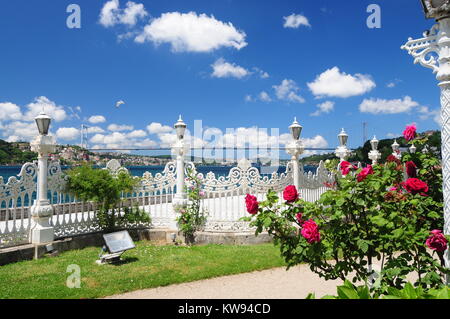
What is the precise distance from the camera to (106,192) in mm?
7641

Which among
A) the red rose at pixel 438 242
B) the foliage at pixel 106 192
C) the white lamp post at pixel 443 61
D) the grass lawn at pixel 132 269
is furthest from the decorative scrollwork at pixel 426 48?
the foliage at pixel 106 192

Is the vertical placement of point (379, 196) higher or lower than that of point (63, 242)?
higher

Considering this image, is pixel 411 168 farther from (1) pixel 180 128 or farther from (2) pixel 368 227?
(1) pixel 180 128

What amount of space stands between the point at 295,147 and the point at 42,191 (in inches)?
242

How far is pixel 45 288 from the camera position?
4871mm

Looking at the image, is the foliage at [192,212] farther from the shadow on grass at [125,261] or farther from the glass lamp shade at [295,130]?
the glass lamp shade at [295,130]

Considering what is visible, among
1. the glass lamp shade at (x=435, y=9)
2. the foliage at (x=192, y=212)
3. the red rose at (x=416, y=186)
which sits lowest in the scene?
the foliage at (x=192, y=212)

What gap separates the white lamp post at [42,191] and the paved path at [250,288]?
2.98m

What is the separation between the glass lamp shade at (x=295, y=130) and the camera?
820 centimetres

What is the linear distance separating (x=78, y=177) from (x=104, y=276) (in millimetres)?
2791

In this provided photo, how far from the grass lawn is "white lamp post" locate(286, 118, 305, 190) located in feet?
7.33
